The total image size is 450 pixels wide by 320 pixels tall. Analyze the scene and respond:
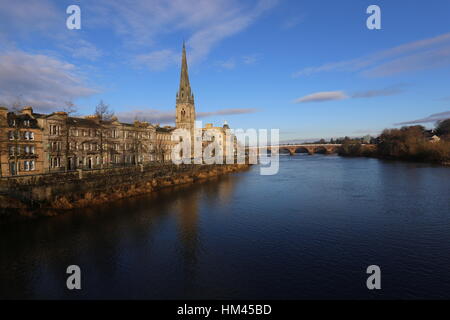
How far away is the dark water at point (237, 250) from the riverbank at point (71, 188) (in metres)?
1.91

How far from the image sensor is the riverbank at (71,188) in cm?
2333

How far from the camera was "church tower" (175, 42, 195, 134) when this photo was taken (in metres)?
93.7

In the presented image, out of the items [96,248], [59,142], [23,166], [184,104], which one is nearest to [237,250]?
[96,248]

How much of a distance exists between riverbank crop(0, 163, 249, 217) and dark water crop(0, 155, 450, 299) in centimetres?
191

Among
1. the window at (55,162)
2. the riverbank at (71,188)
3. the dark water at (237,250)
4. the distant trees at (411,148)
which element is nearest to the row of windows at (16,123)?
the window at (55,162)

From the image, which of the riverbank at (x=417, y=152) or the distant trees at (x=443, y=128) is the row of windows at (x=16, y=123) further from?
the distant trees at (x=443, y=128)

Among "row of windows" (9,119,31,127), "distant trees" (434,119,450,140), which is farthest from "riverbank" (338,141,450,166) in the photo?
"row of windows" (9,119,31,127)

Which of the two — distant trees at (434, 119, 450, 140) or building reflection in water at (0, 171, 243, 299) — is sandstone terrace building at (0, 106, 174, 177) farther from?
distant trees at (434, 119, 450, 140)

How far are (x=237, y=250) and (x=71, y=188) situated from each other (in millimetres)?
20873

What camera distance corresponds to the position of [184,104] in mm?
93625

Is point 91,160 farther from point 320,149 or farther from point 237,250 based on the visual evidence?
point 320,149

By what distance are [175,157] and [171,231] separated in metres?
61.2

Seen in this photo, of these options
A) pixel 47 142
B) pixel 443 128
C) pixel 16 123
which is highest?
pixel 443 128
